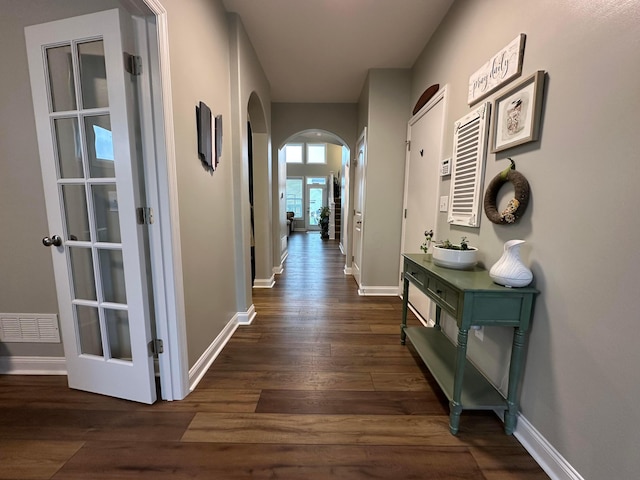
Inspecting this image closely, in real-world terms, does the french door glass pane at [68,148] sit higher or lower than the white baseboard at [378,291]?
higher

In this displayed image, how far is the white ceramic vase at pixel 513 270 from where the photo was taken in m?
1.21

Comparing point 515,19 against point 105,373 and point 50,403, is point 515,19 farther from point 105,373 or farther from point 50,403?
point 50,403

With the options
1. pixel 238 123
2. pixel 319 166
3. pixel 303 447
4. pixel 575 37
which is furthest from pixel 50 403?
pixel 319 166

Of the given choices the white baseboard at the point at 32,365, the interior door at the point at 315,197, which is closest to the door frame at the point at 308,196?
the interior door at the point at 315,197

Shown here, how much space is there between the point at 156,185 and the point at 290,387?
1.46 metres

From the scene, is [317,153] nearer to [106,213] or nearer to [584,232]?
[106,213]

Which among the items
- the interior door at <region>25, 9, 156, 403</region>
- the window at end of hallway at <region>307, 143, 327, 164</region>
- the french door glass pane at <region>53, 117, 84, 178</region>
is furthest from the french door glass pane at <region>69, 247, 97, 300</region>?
the window at end of hallway at <region>307, 143, 327, 164</region>

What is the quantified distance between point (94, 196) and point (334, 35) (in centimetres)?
248

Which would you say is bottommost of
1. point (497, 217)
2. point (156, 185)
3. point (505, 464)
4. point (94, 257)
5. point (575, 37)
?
point (505, 464)

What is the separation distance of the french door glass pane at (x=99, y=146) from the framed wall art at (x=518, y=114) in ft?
6.97

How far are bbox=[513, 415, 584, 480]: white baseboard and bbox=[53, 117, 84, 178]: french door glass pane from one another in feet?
8.88

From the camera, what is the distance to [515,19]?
1379 mm

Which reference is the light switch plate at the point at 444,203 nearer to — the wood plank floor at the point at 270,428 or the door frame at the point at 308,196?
the wood plank floor at the point at 270,428

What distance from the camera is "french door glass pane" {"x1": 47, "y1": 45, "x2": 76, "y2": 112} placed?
A: 53.4 inches
